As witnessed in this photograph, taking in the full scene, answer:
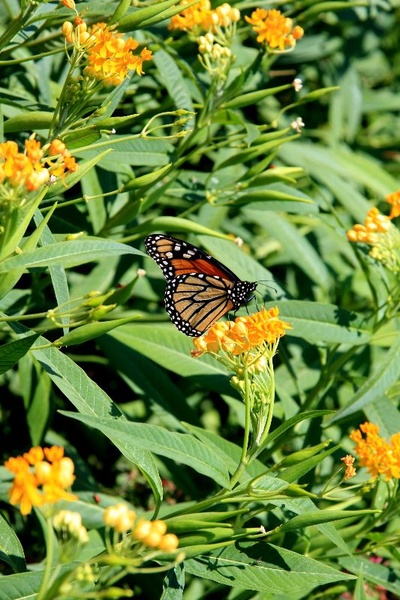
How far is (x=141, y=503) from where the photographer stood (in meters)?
3.47

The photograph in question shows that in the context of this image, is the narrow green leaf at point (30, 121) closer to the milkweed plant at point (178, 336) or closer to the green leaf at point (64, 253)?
the milkweed plant at point (178, 336)

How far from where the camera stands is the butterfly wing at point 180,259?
3.00m

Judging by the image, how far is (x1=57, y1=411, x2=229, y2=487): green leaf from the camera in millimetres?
1918

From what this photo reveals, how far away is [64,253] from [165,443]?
545 mm

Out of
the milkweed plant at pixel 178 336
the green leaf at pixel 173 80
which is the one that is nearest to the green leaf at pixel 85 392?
the milkweed plant at pixel 178 336

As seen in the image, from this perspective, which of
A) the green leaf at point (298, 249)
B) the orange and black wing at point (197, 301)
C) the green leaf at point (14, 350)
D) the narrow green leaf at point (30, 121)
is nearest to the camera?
the green leaf at point (14, 350)

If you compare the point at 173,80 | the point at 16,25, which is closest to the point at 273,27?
the point at 173,80

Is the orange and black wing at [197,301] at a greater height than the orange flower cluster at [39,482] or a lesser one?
lesser

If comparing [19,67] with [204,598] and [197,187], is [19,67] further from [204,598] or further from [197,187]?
[204,598]

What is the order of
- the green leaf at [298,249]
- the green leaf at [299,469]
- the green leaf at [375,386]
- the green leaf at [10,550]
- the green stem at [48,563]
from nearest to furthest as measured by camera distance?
the green stem at [48,563] < the green leaf at [299,469] < the green leaf at [10,550] < the green leaf at [375,386] < the green leaf at [298,249]

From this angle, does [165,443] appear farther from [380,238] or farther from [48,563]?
[380,238]

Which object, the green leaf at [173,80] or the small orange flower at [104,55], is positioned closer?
the small orange flower at [104,55]

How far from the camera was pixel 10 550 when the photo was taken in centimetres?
216

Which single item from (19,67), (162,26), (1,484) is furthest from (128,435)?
(162,26)
